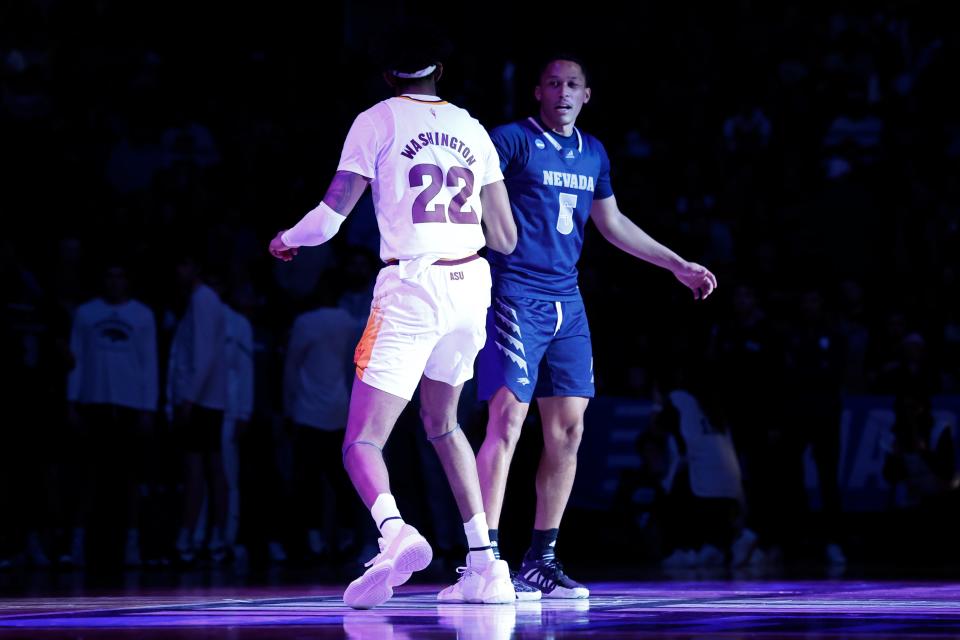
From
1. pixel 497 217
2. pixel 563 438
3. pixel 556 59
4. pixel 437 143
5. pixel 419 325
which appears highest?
pixel 556 59

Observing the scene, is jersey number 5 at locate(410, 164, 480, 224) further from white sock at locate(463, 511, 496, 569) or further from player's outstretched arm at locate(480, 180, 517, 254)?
white sock at locate(463, 511, 496, 569)

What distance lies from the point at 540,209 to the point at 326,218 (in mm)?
1447

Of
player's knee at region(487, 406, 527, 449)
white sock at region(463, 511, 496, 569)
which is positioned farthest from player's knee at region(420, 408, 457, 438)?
player's knee at region(487, 406, 527, 449)

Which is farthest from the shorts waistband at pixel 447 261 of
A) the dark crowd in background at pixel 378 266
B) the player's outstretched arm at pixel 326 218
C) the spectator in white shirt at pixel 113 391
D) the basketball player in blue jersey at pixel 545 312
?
the spectator in white shirt at pixel 113 391

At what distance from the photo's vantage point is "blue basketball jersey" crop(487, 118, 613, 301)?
6723mm

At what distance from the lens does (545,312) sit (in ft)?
22.0

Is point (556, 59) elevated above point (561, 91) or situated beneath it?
elevated above

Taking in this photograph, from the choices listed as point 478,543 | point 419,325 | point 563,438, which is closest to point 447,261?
point 419,325

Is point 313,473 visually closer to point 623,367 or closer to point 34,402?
point 34,402

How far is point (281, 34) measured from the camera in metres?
19.0

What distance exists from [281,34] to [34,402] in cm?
863

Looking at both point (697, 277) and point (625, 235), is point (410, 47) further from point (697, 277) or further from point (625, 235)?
point (697, 277)

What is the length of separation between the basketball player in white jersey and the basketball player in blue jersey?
673 millimetres

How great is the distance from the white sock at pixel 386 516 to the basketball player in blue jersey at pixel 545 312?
1083 millimetres
